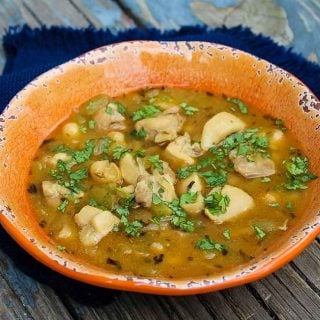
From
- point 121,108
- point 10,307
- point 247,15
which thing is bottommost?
point 10,307

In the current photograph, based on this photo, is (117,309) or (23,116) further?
(23,116)

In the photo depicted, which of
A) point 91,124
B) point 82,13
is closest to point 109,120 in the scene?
point 91,124

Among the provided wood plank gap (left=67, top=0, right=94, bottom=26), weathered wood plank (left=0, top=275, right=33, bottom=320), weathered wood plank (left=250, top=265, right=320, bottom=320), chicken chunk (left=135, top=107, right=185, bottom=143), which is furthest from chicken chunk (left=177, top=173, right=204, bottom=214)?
wood plank gap (left=67, top=0, right=94, bottom=26)

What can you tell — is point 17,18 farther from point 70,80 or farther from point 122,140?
point 122,140

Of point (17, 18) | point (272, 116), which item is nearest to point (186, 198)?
point (272, 116)

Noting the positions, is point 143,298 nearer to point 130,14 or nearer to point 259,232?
point 259,232
